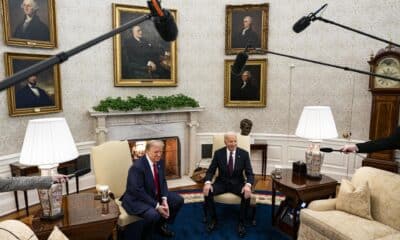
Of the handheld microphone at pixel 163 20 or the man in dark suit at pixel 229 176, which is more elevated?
the handheld microphone at pixel 163 20

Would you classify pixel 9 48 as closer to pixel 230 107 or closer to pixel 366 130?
pixel 230 107

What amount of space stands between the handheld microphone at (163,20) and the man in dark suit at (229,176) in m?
2.88

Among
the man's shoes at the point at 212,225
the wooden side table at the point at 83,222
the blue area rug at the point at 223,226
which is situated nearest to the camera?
the wooden side table at the point at 83,222

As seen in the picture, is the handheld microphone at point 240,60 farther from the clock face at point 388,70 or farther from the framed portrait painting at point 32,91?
the clock face at point 388,70

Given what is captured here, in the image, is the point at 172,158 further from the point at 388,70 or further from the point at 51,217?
the point at 388,70

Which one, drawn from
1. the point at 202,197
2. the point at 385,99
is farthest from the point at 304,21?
the point at 385,99

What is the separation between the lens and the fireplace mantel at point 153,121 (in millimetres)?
5484

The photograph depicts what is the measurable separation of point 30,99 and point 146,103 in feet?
6.32

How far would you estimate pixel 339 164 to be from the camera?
591 cm

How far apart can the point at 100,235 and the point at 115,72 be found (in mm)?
3541

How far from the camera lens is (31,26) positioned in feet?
15.5

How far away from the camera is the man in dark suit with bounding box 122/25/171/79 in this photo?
18.9 feet

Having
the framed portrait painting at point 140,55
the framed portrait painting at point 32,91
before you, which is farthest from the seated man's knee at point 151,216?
the framed portrait painting at point 140,55

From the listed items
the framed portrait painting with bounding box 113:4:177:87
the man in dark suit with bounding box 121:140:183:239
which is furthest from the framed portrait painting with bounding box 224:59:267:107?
the man in dark suit with bounding box 121:140:183:239
